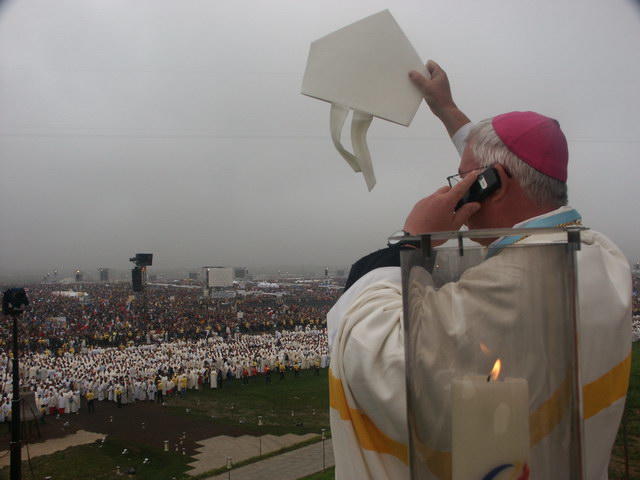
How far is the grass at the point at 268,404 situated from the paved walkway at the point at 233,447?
578 millimetres

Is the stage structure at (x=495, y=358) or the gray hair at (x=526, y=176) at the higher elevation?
the gray hair at (x=526, y=176)

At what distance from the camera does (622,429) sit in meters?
1.04

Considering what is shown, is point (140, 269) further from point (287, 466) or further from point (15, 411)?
point (15, 411)

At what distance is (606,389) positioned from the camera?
890 millimetres

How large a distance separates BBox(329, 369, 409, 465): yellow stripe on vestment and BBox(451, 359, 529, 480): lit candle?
0.85ft

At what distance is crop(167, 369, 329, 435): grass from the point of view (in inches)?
540

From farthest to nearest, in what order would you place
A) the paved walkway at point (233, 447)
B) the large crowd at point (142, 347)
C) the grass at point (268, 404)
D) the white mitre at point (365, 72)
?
the large crowd at point (142, 347)
the grass at point (268, 404)
the paved walkway at point (233, 447)
the white mitre at point (365, 72)

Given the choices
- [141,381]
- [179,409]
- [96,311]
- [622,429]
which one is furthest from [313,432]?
[96,311]

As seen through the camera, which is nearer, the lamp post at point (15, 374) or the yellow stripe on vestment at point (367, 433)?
the yellow stripe on vestment at point (367, 433)

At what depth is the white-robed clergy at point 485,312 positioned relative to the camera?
72cm

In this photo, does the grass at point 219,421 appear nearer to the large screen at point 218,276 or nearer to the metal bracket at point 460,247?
the metal bracket at point 460,247

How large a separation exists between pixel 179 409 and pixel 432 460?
646 inches

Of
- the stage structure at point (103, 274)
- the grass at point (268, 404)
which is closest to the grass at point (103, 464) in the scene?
the grass at point (268, 404)

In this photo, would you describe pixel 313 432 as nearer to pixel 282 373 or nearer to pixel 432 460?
pixel 282 373
